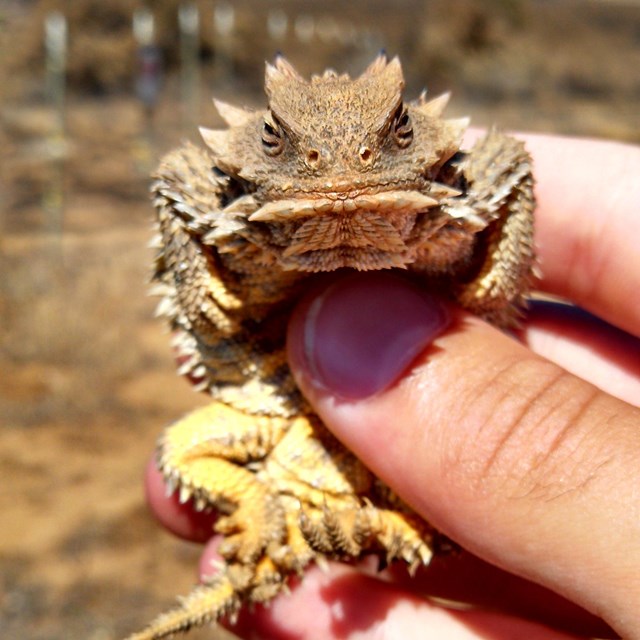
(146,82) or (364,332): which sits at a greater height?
(364,332)

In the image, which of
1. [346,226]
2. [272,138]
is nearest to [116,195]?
[272,138]

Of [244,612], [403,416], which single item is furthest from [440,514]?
[244,612]

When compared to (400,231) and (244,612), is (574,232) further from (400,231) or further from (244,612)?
(244,612)

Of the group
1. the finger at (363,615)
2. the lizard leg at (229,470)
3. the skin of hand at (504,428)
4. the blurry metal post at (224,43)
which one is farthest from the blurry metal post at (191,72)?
the finger at (363,615)

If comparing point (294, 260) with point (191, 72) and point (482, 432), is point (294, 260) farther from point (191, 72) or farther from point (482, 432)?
point (191, 72)

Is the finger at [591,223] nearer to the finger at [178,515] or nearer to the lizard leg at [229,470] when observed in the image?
the lizard leg at [229,470]

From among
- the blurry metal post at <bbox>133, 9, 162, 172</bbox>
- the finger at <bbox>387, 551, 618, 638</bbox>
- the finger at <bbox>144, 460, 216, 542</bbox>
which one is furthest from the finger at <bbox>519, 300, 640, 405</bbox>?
the blurry metal post at <bbox>133, 9, 162, 172</bbox>

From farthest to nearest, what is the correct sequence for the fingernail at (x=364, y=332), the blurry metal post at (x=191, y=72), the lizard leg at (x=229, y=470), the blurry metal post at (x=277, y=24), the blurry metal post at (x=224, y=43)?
the blurry metal post at (x=277, y=24)
the blurry metal post at (x=224, y=43)
the blurry metal post at (x=191, y=72)
the lizard leg at (x=229, y=470)
the fingernail at (x=364, y=332)
